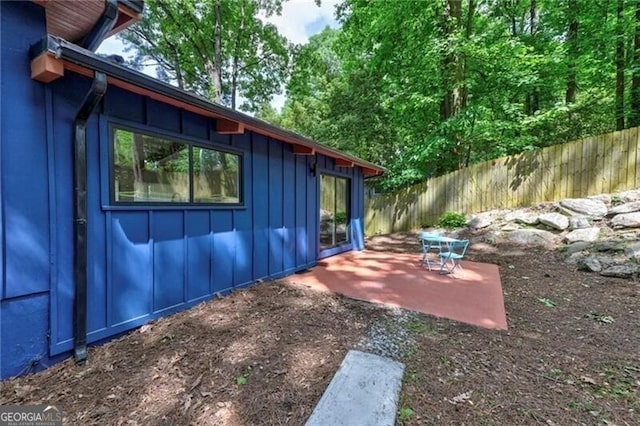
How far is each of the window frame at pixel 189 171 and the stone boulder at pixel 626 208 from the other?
8010 millimetres

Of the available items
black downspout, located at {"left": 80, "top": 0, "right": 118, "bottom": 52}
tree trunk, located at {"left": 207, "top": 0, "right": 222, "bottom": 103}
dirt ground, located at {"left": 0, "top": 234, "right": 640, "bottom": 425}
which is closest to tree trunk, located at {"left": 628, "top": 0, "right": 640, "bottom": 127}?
dirt ground, located at {"left": 0, "top": 234, "right": 640, "bottom": 425}

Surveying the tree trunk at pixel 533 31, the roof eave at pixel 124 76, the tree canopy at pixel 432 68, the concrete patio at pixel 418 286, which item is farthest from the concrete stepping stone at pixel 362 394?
the tree trunk at pixel 533 31

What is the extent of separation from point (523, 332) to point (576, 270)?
11.0 feet

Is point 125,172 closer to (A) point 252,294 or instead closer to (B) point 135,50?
(A) point 252,294

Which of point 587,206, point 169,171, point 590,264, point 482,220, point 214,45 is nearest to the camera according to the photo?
point 169,171

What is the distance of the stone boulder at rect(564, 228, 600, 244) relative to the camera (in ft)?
20.9

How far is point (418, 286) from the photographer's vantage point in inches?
197

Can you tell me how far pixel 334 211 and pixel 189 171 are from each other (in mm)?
4447

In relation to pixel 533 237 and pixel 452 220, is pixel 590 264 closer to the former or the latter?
pixel 533 237

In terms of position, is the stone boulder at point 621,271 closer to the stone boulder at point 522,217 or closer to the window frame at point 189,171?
the stone boulder at point 522,217

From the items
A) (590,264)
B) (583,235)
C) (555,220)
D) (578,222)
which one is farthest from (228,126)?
(578,222)

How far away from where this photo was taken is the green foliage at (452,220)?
937 centimetres

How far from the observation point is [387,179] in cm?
1343

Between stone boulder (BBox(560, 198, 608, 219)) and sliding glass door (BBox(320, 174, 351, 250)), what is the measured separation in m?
5.54
